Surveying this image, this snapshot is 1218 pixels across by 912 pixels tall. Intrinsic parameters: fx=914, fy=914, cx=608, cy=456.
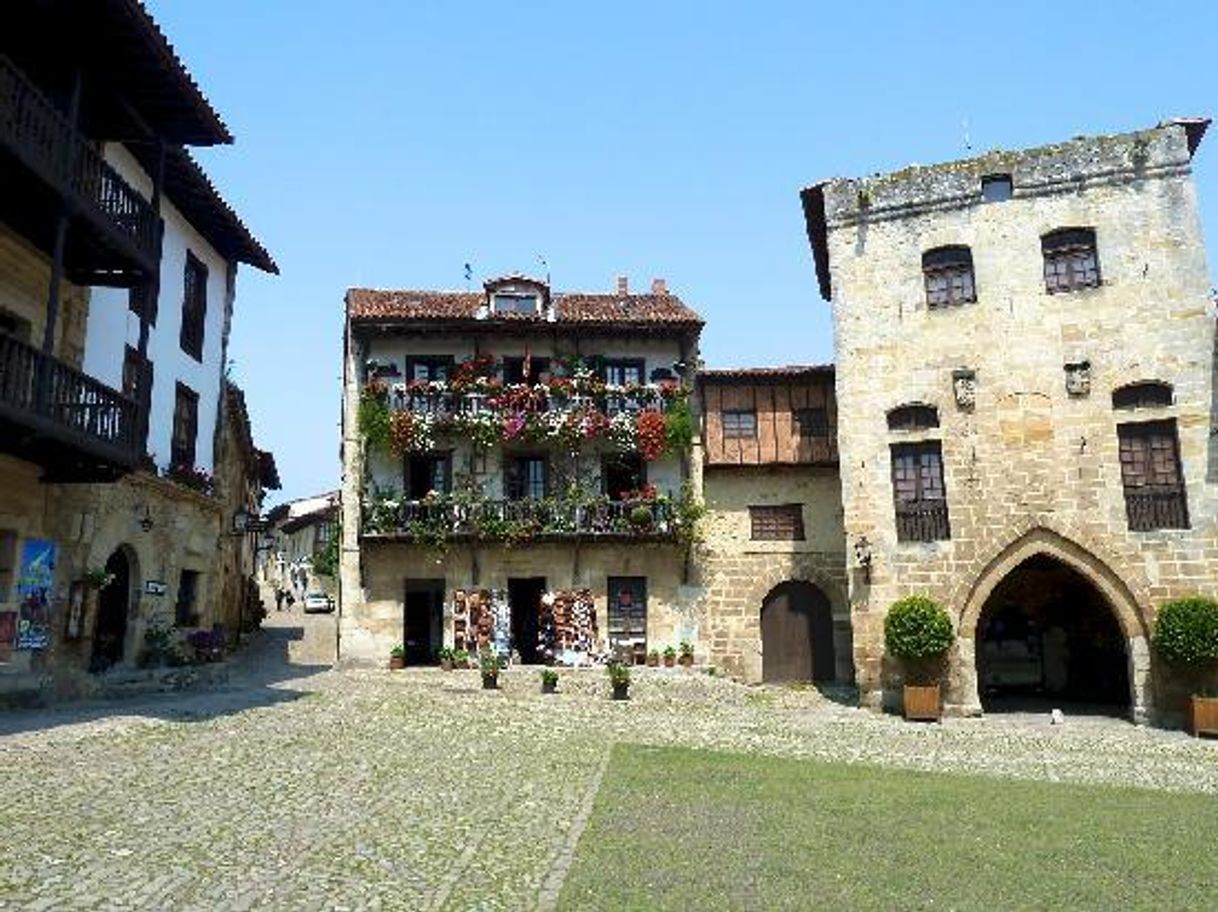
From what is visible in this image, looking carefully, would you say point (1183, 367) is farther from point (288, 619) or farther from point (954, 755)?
point (288, 619)

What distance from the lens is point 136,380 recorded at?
18.9 meters

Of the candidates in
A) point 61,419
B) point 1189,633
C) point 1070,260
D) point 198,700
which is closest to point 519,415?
point 198,700

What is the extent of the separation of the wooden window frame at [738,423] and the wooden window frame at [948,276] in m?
5.79

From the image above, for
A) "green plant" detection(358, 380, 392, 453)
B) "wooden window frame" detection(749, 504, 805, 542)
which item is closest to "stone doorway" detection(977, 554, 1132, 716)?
"wooden window frame" detection(749, 504, 805, 542)

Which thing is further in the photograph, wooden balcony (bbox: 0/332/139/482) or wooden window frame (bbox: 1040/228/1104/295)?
wooden window frame (bbox: 1040/228/1104/295)

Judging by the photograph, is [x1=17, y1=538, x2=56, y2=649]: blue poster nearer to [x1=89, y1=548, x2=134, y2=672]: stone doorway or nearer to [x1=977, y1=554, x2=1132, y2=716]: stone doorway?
[x1=89, y1=548, x2=134, y2=672]: stone doorway

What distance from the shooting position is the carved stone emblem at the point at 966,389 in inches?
814

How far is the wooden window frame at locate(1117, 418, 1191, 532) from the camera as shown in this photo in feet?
63.4

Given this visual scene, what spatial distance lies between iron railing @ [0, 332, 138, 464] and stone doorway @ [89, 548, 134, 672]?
13.6ft

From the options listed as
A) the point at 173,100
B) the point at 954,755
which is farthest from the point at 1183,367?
the point at 173,100

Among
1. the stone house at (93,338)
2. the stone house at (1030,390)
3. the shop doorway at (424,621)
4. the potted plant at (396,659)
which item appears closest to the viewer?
the stone house at (93,338)

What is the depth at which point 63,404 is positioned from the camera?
46.0 ft

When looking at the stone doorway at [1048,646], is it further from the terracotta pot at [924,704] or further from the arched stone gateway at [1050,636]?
the terracotta pot at [924,704]

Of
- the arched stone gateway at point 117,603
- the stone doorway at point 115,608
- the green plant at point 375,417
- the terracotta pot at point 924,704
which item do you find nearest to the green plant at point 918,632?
the terracotta pot at point 924,704
